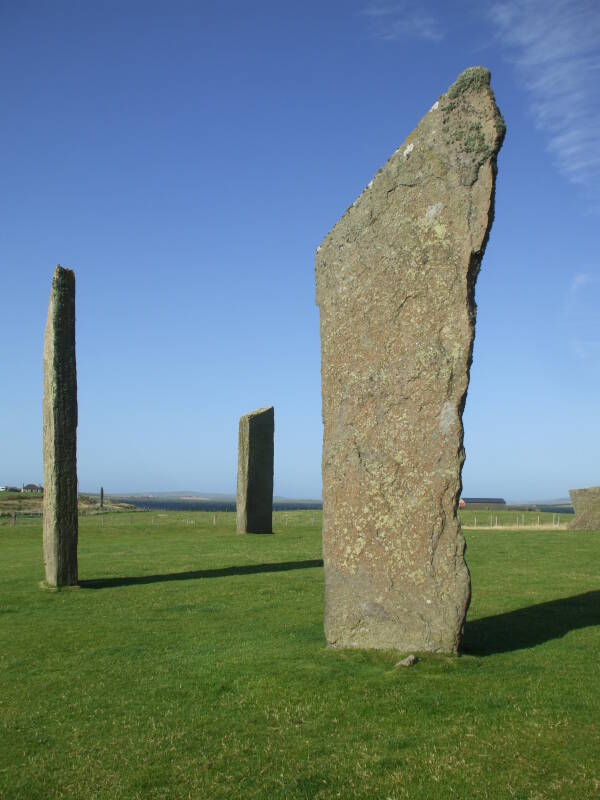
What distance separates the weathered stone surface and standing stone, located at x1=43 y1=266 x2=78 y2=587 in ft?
64.3

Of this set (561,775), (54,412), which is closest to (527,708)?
(561,775)

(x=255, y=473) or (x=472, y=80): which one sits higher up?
(x=472, y=80)

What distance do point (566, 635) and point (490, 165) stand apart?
5812mm

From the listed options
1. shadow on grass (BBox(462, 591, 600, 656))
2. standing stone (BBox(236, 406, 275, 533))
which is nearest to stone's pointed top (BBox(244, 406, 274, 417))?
standing stone (BBox(236, 406, 275, 533))

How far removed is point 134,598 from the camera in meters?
13.7

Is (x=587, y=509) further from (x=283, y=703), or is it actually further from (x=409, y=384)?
(x=283, y=703)

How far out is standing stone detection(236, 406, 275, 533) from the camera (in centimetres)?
2694

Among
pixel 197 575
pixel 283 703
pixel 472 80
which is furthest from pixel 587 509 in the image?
pixel 283 703

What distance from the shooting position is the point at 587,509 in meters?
27.4

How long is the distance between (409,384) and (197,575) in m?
9.42

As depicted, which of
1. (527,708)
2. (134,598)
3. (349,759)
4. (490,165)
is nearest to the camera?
(349,759)

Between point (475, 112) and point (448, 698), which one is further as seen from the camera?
point (475, 112)

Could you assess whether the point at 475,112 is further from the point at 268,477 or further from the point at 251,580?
the point at 268,477

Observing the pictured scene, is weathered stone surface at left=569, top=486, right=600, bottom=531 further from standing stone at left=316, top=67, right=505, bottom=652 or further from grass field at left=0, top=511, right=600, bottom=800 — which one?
standing stone at left=316, top=67, right=505, bottom=652
